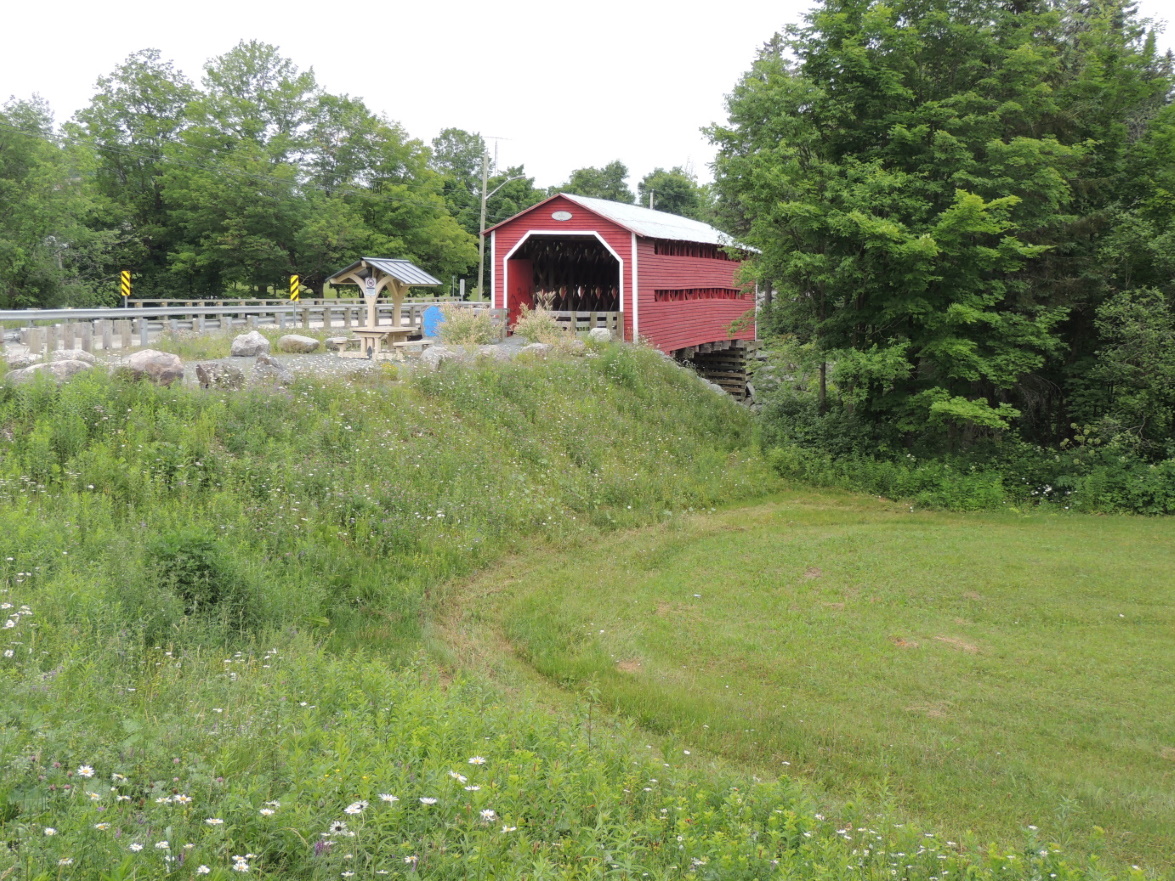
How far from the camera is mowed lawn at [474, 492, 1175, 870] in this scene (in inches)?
250

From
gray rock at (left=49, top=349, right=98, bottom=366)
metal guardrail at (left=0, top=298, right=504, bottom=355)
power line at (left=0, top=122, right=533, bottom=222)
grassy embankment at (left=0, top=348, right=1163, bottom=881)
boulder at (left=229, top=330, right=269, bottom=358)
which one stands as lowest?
grassy embankment at (left=0, top=348, right=1163, bottom=881)

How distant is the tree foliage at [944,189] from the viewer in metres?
16.7

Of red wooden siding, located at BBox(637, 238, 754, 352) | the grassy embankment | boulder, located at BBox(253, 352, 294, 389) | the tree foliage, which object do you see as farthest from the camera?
red wooden siding, located at BBox(637, 238, 754, 352)

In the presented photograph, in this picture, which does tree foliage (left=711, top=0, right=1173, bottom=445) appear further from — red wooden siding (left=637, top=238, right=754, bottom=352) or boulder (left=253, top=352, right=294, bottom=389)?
boulder (left=253, top=352, right=294, bottom=389)

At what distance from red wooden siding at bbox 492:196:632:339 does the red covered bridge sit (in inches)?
1.1

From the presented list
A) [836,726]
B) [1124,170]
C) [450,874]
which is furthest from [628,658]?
[1124,170]

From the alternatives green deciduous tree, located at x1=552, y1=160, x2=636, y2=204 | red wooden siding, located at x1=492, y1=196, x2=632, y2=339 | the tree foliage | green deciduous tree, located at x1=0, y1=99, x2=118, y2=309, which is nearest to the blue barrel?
red wooden siding, located at x1=492, y1=196, x2=632, y2=339

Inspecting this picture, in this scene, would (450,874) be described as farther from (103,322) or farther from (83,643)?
(103,322)

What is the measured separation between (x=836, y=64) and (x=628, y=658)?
46.4ft

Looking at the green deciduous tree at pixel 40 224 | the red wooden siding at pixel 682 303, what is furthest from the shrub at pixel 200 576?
the green deciduous tree at pixel 40 224

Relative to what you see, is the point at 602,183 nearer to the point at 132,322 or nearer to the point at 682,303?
the point at 682,303

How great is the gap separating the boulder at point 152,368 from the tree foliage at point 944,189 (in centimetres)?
1116

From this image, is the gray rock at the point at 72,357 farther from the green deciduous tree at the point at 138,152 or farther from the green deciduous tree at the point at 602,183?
the green deciduous tree at the point at 602,183

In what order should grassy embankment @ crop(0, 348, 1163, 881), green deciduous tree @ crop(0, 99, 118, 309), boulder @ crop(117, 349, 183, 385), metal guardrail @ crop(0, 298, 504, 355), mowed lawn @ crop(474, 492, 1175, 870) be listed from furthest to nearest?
1. green deciduous tree @ crop(0, 99, 118, 309)
2. metal guardrail @ crop(0, 298, 504, 355)
3. boulder @ crop(117, 349, 183, 385)
4. mowed lawn @ crop(474, 492, 1175, 870)
5. grassy embankment @ crop(0, 348, 1163, 881)
